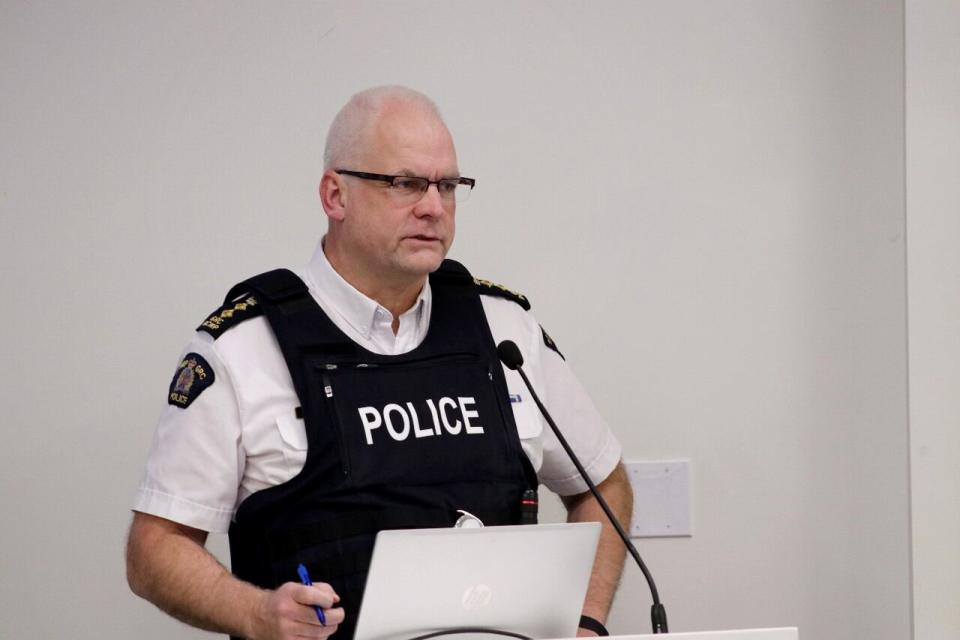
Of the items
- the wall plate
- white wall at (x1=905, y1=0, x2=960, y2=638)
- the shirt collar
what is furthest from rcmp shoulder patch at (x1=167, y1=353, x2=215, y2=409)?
white wall at (x1=905, y1=0, x2=960, y2=638)

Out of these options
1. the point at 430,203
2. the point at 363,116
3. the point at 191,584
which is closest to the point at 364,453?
the point at 191,584

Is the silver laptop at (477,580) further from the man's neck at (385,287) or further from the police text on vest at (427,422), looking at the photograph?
the man's neck at (385,287)

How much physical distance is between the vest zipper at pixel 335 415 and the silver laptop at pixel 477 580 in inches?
16.3

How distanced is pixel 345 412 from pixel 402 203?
14.0 inches

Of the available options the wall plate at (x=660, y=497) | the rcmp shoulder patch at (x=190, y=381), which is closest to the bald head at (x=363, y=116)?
the rcmp shoulder patch at (x=190, y=381)

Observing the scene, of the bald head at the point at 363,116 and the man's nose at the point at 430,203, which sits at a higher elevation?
the bald head at the point at 363,116

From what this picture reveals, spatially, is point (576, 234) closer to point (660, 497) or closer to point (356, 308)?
point (660, 497)

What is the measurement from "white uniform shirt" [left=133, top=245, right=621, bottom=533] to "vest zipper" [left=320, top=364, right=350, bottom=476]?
0.20ft

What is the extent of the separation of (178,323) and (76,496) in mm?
402

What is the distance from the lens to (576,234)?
8.36ft

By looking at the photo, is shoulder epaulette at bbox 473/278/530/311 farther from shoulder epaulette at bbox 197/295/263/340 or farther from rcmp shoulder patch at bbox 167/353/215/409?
rcmp shoulder patch at bbox 167/353/215/409

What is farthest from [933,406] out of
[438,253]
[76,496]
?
[76,496]

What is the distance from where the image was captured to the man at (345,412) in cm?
183

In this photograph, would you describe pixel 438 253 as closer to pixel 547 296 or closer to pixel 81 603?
pixel 547 296
